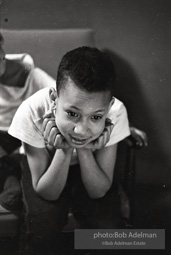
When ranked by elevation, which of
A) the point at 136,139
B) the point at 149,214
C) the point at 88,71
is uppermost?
the point at 88,71

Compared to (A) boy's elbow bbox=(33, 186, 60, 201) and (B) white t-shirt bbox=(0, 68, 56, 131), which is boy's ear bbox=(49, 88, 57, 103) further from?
(A) boy's elbow bbox=(33, 186, 60, 201)

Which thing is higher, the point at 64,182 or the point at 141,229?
the point at 64,182

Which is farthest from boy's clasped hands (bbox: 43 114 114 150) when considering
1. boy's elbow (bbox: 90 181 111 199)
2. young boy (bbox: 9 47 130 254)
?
boy's elbow (bbox: 90 181 111 199)

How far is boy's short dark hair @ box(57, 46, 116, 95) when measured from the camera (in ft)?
1.85

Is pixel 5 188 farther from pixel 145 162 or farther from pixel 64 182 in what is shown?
pixel 145 162

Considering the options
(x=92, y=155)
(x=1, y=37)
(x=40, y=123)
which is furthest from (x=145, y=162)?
(x=1, y=37)

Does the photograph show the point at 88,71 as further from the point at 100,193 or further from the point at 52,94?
the point at 100,193

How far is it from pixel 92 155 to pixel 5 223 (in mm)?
237

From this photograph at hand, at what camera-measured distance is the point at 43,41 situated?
0.69 meters

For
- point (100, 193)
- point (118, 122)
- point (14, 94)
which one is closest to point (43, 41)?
point (14, 94)

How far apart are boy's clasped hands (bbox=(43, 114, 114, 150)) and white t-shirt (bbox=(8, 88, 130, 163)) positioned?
0.10ft

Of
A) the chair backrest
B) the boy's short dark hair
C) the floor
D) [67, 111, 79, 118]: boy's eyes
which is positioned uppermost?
the chair backrest

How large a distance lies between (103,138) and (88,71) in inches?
6.0

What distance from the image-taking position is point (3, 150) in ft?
2.40
